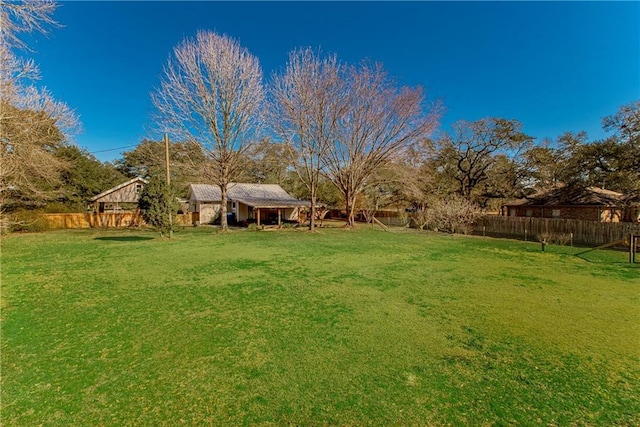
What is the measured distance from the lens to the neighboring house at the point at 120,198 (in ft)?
86.0

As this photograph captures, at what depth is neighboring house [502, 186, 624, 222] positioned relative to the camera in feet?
68.9

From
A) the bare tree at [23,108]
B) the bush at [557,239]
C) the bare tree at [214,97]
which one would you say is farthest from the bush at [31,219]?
the bush at [557,239]

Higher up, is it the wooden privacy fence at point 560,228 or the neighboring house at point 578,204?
the neighboring house at point 578,204

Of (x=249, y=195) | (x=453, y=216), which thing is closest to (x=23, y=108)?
(x=249, y=195)

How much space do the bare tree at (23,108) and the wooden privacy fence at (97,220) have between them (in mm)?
2440

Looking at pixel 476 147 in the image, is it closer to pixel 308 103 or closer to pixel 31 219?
pixel 308 103

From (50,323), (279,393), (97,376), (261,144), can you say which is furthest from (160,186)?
(279,393)

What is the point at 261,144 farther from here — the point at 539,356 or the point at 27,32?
the point at 539,356

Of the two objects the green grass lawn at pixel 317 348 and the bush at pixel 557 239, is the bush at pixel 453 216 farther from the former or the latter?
the green grass lawn at pixel 317 348

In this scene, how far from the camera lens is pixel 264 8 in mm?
14578

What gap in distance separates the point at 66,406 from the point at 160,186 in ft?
46.0

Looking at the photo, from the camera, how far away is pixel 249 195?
30469 mm

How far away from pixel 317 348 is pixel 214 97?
2057 centimetres

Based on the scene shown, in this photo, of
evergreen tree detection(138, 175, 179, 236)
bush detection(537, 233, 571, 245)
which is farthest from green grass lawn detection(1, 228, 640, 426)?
bush detection(537, 233, 571, 245)
